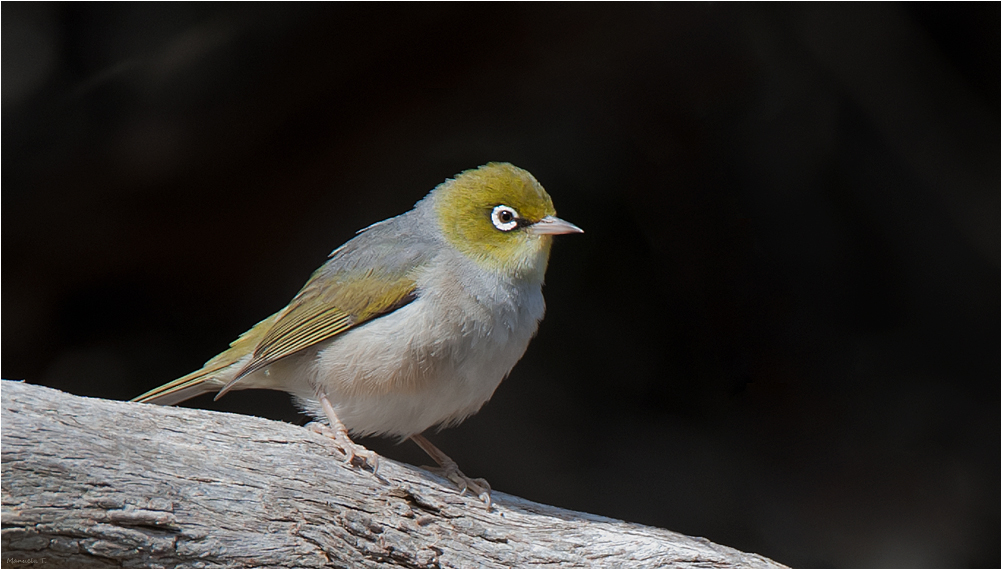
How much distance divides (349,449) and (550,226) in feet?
3.22

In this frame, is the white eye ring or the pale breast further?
the white eye ring

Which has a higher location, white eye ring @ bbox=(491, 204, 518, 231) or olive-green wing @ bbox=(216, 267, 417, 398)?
white eye ring @ bbox=(491, 204, 518, 231)

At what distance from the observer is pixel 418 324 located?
238cm

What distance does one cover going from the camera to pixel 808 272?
11.7ft

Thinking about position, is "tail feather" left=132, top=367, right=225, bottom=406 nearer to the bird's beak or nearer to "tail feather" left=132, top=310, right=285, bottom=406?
"tail feather" left=132, top=310, right=285, bottom=406

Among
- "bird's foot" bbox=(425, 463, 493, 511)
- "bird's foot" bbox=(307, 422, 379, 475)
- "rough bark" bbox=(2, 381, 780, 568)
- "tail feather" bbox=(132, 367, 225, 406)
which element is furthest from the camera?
"tail feather" bbox=(132, 367, 225, 406)

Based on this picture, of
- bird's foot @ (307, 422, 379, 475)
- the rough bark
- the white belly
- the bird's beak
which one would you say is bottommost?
the rough bark

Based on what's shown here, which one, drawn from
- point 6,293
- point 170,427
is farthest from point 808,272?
point 6,293

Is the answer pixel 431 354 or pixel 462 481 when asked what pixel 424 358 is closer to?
pixel 431 354

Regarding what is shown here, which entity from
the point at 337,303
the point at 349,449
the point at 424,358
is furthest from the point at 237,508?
the point at 337,303

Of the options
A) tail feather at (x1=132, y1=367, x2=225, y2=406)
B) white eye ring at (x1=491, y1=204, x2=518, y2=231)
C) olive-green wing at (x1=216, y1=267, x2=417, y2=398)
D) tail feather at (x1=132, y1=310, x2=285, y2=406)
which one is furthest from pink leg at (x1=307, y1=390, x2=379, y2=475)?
white eye ring at (x1=491, y1=204, x2=518, y2=231)

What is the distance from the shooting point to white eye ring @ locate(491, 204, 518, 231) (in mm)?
2537

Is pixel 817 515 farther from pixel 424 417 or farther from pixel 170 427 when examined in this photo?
pixel 170 427

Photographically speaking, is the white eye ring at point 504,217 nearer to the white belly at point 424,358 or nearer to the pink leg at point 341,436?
the white belly at point 424,358
